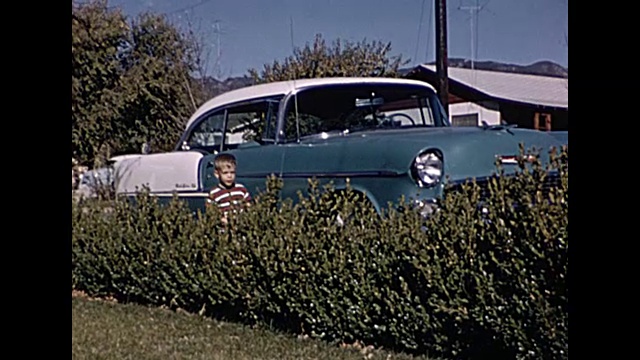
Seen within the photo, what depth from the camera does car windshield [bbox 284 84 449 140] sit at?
4062 millimetres

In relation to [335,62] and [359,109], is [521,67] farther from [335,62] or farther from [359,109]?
[335,62]

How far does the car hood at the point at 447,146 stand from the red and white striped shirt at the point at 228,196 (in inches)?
33.4

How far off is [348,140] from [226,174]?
0.99m

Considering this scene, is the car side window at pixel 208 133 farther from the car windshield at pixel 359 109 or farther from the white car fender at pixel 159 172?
the car windshield at pixel 359 109

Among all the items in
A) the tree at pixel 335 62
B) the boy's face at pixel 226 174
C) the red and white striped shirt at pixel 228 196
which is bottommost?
the red and white striped shirt at pixel 228 196

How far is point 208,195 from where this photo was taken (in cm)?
530

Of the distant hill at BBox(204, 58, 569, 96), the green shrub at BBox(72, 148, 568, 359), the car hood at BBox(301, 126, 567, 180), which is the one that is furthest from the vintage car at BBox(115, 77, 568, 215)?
the distant hill at BBox(204, 58, 569, 96)

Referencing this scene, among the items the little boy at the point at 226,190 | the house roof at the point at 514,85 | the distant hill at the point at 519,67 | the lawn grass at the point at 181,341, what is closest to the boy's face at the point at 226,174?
the little boy at the point at 226,190

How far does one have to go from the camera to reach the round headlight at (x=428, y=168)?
417 cm

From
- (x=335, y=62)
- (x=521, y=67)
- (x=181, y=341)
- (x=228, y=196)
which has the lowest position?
(x=181, y=341)

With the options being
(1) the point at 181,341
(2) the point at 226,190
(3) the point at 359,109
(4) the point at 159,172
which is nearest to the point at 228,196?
(2) the point at 226,190

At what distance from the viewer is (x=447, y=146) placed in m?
4.11
